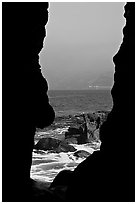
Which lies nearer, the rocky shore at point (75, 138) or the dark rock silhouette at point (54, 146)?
the dark rock silhouette at point (54, 146)

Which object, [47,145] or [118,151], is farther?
[47,145]

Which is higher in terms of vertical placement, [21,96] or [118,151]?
[21,96]

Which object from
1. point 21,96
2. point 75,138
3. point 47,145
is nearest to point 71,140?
point 75,138

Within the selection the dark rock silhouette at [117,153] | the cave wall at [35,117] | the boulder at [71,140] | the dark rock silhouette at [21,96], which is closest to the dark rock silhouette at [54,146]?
the boulder at [71,140]

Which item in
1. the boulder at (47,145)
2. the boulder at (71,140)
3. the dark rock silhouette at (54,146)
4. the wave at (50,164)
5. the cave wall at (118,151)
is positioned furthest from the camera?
the boulder at (71,140)

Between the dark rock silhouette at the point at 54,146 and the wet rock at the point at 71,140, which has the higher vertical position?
the dark rock silhouette at the point at 54,146

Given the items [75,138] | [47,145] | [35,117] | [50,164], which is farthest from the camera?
[75,138]

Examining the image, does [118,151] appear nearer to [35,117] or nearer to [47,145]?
[35,117]

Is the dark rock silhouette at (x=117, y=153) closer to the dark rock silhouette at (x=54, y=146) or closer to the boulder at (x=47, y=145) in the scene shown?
the dark rock silhouette at (x=54, y=146)

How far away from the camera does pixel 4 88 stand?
12039 mm

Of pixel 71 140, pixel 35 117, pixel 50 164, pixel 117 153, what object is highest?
pixel 35 117

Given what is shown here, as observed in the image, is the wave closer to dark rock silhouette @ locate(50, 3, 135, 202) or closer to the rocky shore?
the rocky shore

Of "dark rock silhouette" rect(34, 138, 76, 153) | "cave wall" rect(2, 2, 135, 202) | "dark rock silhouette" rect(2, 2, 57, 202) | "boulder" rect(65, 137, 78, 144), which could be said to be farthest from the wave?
"cave wall" rect(2, 2, 135, 202)

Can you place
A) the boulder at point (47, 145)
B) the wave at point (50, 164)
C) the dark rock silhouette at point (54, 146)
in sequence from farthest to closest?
the boulder at point (47, 145)
the dark rock silhouette at point (54, 146)
the wave at point (50, 164)
